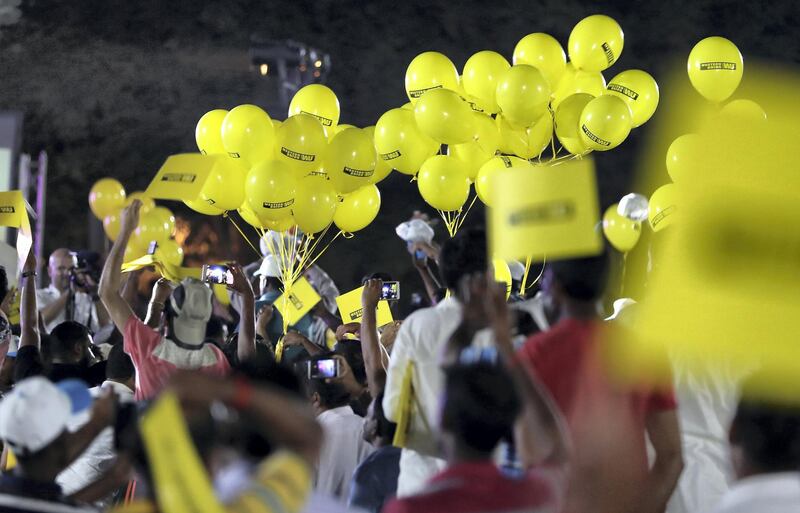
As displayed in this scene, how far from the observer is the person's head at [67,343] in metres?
3.88

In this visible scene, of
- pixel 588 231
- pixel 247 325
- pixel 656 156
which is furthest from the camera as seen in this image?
pixel 656 156

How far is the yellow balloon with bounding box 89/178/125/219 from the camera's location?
8.82 m

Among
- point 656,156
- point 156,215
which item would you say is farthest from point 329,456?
point 656,156

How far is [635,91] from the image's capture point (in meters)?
5.79

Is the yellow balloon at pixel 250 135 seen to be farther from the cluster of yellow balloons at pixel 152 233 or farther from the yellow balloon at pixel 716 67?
the yellow balloon at pixel 716 67

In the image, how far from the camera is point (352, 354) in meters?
4.02

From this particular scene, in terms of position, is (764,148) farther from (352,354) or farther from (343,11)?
(343,11)

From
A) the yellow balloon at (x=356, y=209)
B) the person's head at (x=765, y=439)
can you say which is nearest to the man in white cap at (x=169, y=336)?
the person's head at (x=765, y=439)

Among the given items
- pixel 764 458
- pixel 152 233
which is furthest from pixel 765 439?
pixel 152 233

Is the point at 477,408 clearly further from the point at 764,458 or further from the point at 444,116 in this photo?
the point at 444,116

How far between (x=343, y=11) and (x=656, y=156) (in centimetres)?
331

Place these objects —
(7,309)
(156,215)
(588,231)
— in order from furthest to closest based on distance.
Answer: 1. (156,215)
2. (7,309)
3. (588,231)

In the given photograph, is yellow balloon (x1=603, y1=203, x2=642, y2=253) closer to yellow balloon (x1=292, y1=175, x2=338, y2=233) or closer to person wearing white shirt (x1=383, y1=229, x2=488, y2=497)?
yellow balloon (x1=292, y1=175, x2=338, y2=233)

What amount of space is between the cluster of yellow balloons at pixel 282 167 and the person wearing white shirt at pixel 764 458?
3286mm
